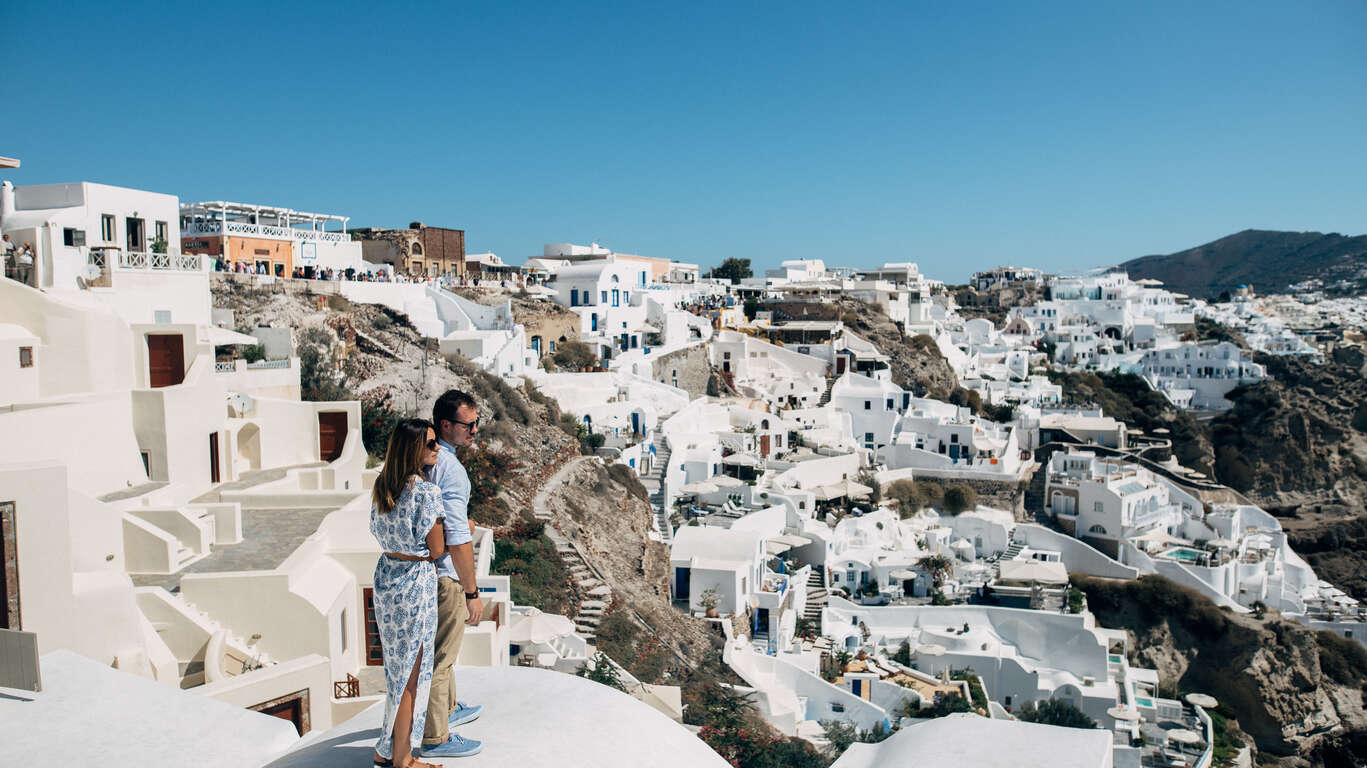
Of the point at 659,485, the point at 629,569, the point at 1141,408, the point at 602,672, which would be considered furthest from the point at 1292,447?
the point at 602,672

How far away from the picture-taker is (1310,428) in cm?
4147

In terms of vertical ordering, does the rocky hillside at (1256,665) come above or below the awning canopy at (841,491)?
below

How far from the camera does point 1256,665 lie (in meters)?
23.0

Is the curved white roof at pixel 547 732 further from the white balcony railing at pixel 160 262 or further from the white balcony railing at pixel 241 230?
the white balcony railing at pixel 241 230

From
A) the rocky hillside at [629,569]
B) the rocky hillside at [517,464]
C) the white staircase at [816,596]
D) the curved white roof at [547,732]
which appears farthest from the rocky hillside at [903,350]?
the curved white roof at [547,732]

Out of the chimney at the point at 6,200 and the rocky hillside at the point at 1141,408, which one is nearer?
the chimney at the point at 6,200

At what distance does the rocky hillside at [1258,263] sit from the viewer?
135 metres

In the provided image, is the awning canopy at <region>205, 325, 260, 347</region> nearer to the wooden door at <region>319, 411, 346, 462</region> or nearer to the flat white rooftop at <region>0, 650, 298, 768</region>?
the wooden door at <region>319, 411, 346, 462</region>

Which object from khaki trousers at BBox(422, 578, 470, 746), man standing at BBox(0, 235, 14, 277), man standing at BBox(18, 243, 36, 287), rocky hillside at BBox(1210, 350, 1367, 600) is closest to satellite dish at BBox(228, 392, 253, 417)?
man standing at BBox(18, 243, 36, 287)

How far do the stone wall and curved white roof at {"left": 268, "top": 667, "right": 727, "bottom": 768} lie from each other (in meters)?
24.9

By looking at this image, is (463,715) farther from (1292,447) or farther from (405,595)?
(1292,447)

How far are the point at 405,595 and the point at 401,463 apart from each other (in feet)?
1.61

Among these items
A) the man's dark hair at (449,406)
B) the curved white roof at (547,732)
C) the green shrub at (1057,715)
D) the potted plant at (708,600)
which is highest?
the man's dark hair at (449,406)

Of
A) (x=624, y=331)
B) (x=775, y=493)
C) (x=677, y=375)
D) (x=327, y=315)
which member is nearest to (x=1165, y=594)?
(x=775, y=493)
